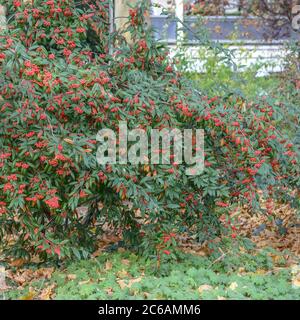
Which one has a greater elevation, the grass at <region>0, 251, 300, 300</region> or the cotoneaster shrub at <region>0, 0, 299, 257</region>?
the cotoneaster shrub at <region>0, 0, 299, 257</region>

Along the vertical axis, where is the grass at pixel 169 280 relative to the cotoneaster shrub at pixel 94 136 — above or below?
below

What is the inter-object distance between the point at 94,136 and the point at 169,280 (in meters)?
1.19

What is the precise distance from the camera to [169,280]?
4.91 m

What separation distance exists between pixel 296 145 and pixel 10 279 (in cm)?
258

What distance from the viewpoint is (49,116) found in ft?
15.9

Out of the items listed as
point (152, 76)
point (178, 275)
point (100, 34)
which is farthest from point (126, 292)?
point (100, 34)

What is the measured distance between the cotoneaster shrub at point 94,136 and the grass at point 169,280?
0.61 ft

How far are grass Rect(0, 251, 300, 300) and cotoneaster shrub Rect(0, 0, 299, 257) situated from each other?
0.19 metres

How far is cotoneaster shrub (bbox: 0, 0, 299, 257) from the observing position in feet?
15.6

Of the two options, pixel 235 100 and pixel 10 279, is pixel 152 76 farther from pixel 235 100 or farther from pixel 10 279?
pixel 10 279

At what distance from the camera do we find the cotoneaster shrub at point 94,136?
4.74 m

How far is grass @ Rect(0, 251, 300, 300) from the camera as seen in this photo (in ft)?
15.5

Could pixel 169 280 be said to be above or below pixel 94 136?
below
